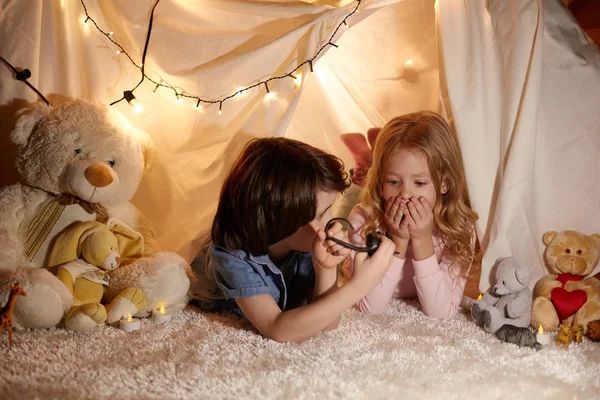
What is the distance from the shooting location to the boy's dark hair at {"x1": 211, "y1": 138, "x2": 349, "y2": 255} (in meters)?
1.33

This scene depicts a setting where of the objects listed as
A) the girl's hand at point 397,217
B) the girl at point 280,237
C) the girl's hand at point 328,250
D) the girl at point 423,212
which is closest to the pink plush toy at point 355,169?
the girl at point 423,212

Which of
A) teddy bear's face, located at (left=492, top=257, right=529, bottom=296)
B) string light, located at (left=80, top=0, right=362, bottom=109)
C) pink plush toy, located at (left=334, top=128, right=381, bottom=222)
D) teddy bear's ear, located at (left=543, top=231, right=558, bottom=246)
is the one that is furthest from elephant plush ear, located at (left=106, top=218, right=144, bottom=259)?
teddy bear's ear, located at (left=543, top=231, right=558, bottom=246)

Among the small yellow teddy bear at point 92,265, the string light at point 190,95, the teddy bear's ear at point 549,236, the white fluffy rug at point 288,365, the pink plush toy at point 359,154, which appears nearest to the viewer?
the white fluffy rug at point 288,365

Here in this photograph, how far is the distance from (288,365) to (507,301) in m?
0.60

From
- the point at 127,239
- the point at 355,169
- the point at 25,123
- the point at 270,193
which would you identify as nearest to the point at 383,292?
the point at 270,193

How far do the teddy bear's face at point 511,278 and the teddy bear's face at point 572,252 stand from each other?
96 millimetres

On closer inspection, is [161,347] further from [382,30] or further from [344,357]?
[382,30]

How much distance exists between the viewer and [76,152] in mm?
1571

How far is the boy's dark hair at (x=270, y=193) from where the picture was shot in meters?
1.33

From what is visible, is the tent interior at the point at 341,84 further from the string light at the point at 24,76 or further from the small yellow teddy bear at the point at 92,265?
the small yellow teddy bear at the point at 92,265

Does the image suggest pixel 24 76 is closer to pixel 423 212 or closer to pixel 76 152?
pixel 76 152

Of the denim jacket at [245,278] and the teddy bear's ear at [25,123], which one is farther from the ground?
the teddy bear's ear at [25,123]

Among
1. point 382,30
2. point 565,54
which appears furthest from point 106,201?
point 565,54

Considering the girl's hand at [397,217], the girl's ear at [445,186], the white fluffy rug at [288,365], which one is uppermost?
the girl's ear at [445,186]
